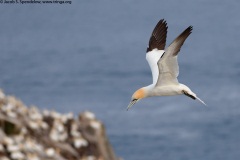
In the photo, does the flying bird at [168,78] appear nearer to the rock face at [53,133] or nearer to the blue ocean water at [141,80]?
the rock face at [53,133]

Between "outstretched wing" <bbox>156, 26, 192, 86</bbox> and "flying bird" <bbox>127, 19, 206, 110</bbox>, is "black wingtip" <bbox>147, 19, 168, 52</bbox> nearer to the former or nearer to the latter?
"flying bird" <bbox>127, 19, 206, 110</bbox>

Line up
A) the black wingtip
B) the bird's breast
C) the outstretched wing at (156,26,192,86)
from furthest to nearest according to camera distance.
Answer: the black wingtip
the bird's breast
the outstretched wing at (156,26,192,86)

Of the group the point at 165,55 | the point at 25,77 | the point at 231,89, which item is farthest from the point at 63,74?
the point at 165,55

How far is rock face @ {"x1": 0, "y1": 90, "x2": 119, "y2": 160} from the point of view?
17.6 metres

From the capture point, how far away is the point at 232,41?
5591 inches

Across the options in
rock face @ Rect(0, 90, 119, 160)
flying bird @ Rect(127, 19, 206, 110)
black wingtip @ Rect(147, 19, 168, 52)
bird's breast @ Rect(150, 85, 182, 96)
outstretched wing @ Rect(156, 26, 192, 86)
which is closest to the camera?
rock face @ Rect(0, 90, 119, 160)

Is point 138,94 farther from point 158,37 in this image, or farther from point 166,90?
point 158,37

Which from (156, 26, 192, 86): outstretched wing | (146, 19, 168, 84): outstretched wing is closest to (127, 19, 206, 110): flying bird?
(156, 26, 192, 86): outstretched wing

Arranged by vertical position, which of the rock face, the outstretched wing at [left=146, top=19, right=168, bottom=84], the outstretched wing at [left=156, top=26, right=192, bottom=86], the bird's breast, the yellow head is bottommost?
the rock face

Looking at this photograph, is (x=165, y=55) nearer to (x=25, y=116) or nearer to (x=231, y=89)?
(x=25, y=116)

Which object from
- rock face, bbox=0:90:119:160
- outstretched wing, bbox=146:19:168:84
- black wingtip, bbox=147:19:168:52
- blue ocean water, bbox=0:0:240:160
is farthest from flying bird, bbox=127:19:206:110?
blue ocean water, bbox=0:0:240:160

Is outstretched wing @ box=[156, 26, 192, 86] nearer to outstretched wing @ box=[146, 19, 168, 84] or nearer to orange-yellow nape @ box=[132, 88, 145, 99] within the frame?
orange-yellow nape @ box=[132, 88, 145, 99]

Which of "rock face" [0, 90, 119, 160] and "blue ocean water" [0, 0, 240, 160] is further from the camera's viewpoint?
"blue ocean water" [0, 0, 240, 160]

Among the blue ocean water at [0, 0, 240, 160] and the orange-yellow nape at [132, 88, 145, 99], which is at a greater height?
the blue ocean water at [0, 0, 240, 160]
